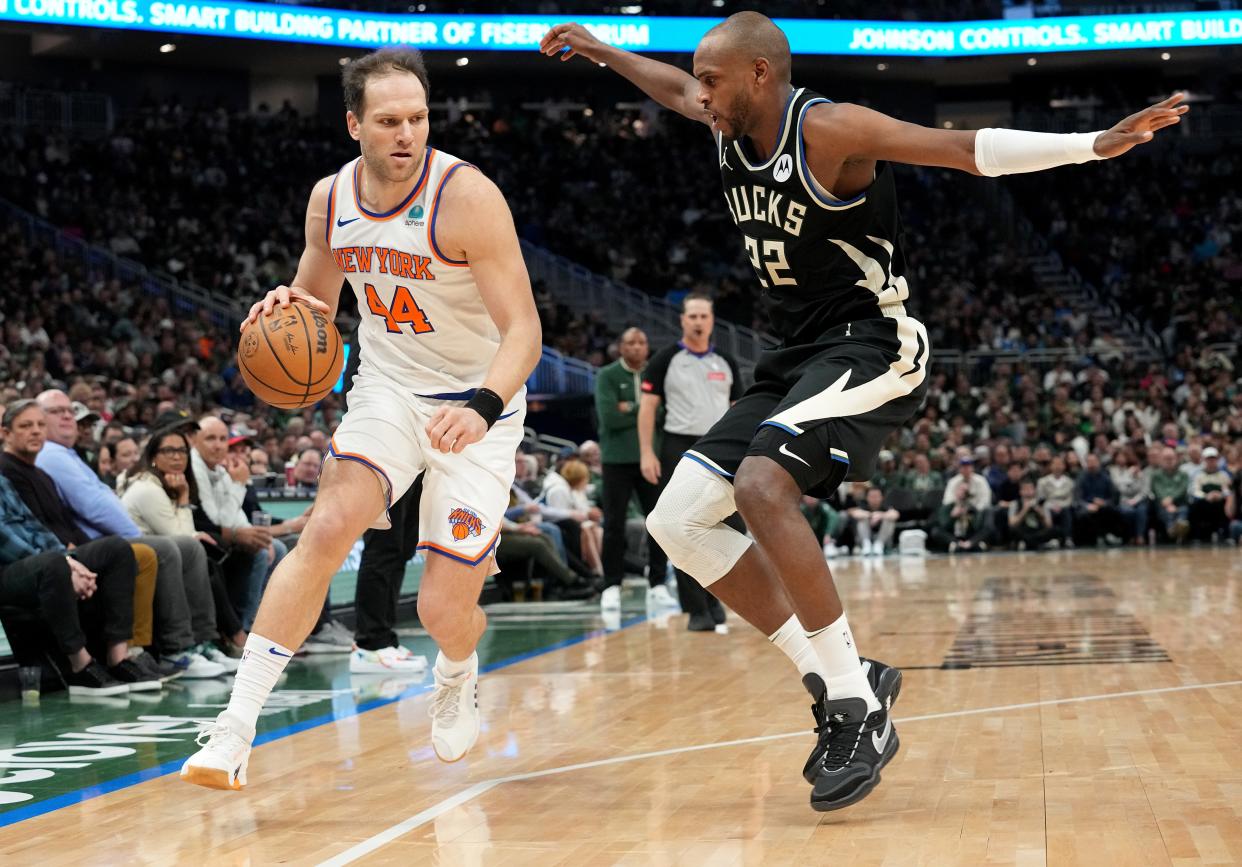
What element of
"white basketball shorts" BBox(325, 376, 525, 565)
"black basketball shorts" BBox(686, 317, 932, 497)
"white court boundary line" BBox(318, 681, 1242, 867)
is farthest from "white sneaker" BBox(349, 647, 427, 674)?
"black basketball shorts" BBox(686, 317, 932, 497)

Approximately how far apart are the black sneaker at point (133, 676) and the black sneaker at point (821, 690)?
3674 millimetres

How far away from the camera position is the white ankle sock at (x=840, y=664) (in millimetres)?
3979

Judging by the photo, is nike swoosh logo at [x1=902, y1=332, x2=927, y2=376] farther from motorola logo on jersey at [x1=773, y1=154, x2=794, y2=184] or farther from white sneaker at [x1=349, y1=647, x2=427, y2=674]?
white sneaker at [x1=349, y1=647, x2=427, y2=674]

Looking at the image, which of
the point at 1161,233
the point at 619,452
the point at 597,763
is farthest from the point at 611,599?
the point at 1161,233

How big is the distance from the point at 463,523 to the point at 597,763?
3.20 ft

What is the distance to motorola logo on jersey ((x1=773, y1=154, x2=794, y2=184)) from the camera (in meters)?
4.04

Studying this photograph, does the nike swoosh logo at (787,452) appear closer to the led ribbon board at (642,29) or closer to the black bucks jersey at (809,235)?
the black bucks jersey at (809,235)

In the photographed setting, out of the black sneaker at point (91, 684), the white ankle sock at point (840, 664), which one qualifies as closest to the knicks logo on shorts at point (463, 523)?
the white ankle sock at point (840, 664)

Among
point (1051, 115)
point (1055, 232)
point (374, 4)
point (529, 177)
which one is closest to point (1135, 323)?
point (1055, 232)

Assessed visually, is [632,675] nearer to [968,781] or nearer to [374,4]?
[968,781]

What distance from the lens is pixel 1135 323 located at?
26.9 metres

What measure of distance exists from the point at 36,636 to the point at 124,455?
6.99 ft

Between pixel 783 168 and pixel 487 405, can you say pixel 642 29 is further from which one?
pixel 487 405

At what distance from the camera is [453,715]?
178 inches
